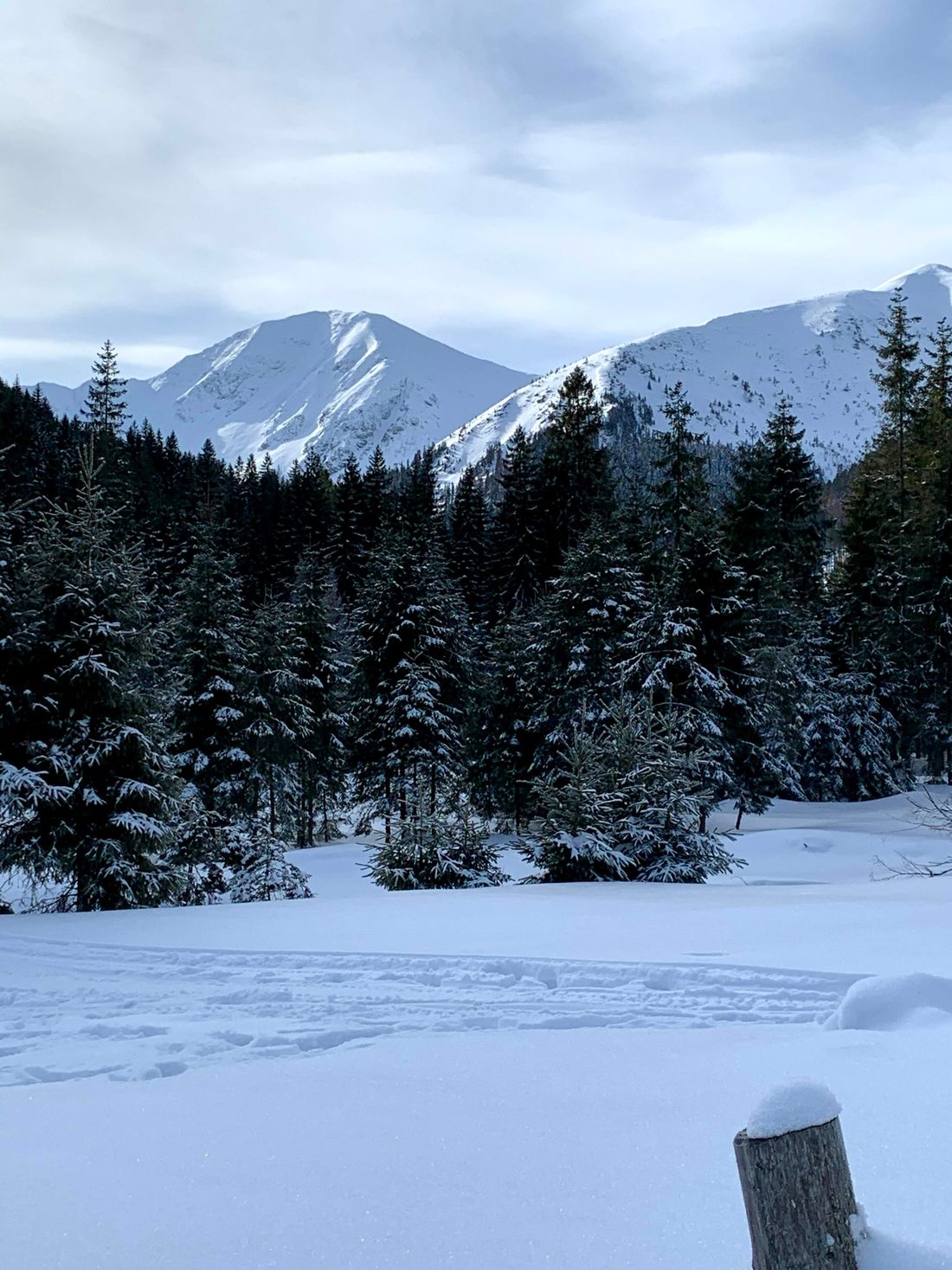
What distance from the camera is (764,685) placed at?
85.3 ft

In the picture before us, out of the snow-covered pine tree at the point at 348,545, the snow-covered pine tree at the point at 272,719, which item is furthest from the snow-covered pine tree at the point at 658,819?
the snow-covered pine tree at the point at 348,545

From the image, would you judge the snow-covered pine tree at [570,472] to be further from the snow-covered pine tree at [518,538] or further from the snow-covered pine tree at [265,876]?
the snow-covered pine tree at [265,876]

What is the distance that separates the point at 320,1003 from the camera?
6395 millimetres

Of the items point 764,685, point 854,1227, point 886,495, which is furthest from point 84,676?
point 886,495

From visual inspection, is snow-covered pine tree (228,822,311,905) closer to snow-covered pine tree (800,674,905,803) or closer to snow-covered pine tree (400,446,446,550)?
snow-covered pine tree (800,674,905,803)

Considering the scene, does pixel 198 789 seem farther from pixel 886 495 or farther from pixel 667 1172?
pixel 886 495

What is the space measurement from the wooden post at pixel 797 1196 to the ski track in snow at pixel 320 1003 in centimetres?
372

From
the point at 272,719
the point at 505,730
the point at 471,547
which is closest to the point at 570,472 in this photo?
the point at 471,547

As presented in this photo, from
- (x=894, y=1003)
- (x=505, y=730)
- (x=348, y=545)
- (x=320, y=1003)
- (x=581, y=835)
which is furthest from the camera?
(x=348, y=545)

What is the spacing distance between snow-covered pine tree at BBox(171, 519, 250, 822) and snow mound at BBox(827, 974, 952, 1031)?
716 inches

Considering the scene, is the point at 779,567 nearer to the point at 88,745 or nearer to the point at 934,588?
the point at 934,588

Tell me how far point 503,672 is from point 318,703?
23.0 ft

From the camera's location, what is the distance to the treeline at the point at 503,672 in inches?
507

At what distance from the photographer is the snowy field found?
312cm
